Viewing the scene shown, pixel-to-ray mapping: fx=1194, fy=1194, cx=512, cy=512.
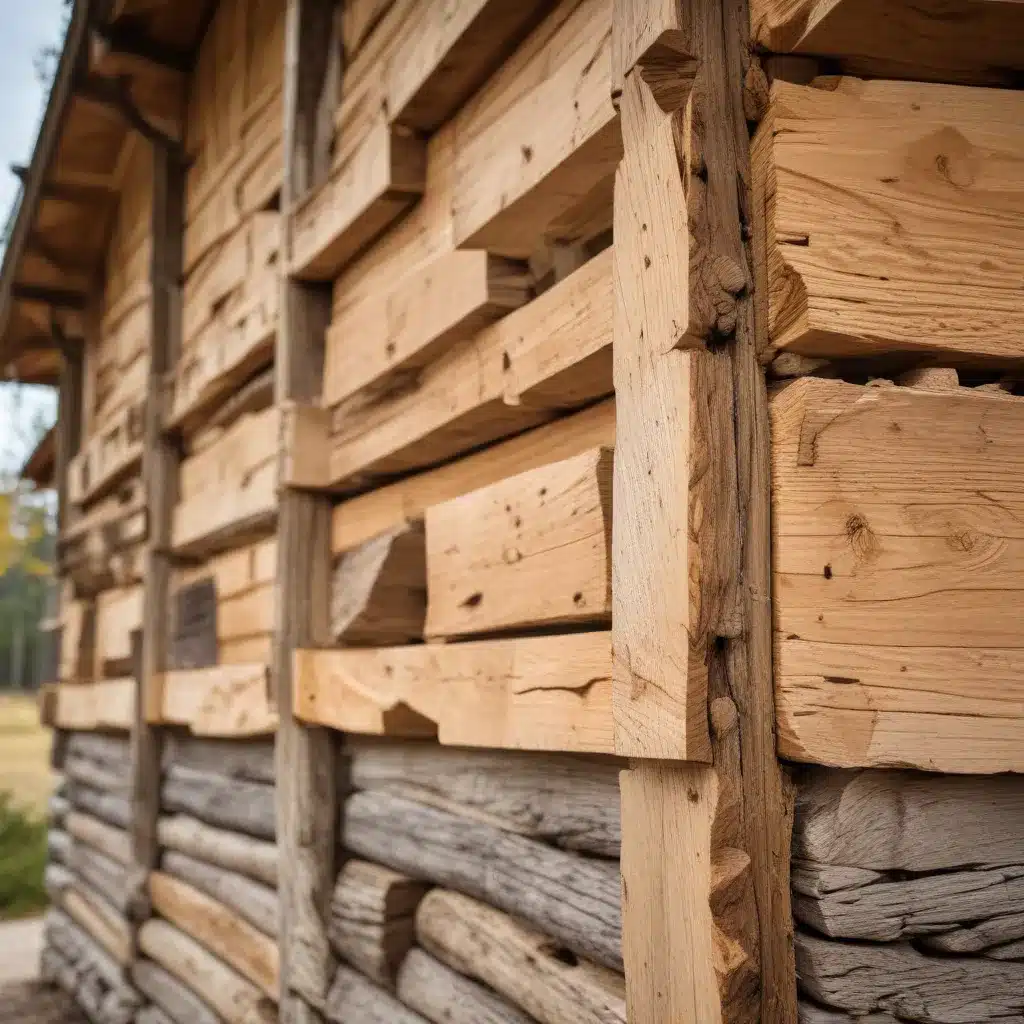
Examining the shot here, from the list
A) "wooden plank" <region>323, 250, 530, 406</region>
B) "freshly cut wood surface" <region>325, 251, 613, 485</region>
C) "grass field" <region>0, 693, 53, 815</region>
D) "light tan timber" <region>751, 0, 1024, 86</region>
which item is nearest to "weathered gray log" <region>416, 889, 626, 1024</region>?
"freshly cut wood surface" <region>325, 251, 613, 485</region>

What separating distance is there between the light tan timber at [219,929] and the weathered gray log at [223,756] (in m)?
0.52

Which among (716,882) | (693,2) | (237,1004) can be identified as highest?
(693,2)

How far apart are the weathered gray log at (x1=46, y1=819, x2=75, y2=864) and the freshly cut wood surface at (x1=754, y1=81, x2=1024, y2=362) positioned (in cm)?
716

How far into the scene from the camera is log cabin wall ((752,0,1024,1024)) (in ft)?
6.28

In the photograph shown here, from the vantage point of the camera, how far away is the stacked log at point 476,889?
7.95 feet

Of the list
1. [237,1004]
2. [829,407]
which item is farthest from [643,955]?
[237,1004]

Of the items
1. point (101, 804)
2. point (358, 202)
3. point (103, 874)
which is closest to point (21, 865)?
point (101, 804)

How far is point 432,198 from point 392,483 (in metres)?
0.85

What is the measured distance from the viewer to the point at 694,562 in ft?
6.40

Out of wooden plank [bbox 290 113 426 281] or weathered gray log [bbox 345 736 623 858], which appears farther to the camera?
wooden plank [bbox 290 113 426 281]

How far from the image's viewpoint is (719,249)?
6.65 feet

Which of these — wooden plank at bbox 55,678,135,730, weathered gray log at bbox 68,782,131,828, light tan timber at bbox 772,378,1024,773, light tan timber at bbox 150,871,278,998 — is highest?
light tan timber at bbox 772,378,1024,773

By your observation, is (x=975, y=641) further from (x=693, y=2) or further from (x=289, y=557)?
(x=289, y=557)

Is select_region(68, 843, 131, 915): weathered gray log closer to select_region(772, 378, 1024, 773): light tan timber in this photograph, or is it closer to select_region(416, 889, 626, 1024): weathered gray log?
select_region(416, 889, 626, 1024): weathered gray log
